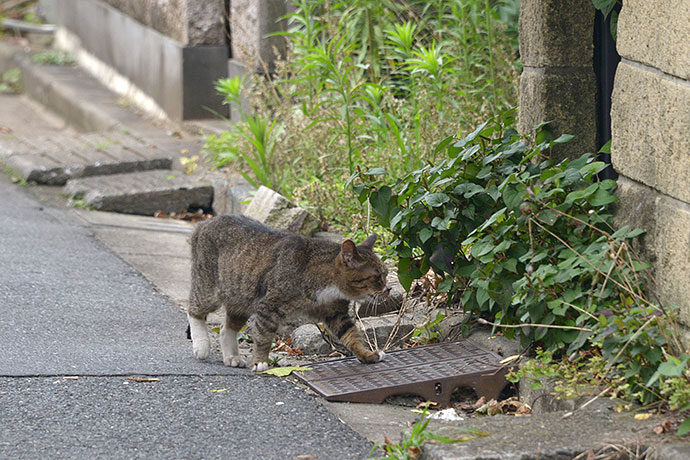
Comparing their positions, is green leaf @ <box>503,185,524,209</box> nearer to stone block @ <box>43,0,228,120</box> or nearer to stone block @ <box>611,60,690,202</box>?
stone block @ <box>611,60,690,202</box>

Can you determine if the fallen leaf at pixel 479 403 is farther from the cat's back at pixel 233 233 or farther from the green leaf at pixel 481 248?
the cat's back at pixel 233 233

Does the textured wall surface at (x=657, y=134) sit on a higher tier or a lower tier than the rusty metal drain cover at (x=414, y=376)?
higher

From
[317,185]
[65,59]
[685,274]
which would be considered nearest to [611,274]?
[685,274]

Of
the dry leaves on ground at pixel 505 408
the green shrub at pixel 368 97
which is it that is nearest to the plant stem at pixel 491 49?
the green shrub at pixel 368 97

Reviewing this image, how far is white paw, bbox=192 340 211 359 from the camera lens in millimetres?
4648

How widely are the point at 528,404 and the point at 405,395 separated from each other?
0.53m

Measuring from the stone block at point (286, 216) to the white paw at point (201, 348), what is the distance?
1.46 metres

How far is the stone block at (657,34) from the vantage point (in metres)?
3.60

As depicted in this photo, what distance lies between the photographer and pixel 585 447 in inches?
127

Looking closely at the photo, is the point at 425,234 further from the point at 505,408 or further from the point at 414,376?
the point at 505,408

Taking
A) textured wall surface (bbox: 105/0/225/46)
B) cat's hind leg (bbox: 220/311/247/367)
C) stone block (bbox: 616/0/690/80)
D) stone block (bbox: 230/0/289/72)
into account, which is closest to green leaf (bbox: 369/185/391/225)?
cat's hind leg (bbox: 220/311/247/367)

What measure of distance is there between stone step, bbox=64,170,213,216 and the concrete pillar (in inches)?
158

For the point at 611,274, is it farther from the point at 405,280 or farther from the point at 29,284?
the point at 29,284

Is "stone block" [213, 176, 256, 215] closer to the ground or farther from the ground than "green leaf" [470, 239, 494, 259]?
closer to the ground
